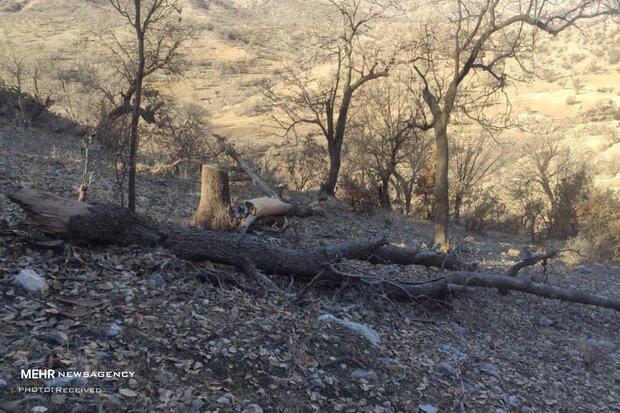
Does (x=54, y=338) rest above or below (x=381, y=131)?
below

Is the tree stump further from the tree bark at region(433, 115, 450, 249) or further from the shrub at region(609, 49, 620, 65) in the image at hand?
the shrub at region(609, 49, 620, 65)

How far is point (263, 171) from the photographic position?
14953 millimetres

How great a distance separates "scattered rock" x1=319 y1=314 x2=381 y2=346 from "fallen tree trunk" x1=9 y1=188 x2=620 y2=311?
68cm

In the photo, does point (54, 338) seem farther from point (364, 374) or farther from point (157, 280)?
point (364, 374)

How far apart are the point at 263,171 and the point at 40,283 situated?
38.0 ft

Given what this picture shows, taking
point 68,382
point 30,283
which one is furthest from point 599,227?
point 68,382

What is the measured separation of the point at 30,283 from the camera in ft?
11.4

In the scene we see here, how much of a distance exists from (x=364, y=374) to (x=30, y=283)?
250cm

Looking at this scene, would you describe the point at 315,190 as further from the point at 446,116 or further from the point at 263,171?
the point at 446,116

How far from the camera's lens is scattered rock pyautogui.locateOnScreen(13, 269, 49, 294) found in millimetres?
3455

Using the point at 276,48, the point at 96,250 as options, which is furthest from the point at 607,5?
the point at 276,48

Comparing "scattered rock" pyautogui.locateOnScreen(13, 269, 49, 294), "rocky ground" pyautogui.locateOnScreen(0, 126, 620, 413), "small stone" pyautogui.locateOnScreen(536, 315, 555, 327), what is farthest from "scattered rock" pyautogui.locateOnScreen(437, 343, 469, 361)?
"scattered rock" pyautogui.locateOnScreen(13, 269, 49, 294)

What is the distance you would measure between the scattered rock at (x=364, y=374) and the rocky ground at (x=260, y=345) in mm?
13

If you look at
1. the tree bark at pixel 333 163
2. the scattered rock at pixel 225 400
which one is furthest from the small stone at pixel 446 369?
the tree bark at pixel 333 163
